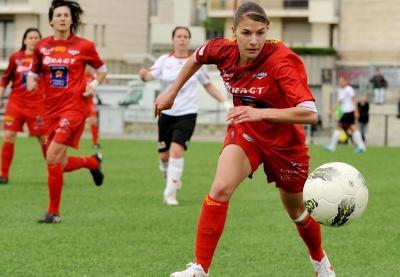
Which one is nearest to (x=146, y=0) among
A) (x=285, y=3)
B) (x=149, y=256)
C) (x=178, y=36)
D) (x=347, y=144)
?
(x=285, y=3)

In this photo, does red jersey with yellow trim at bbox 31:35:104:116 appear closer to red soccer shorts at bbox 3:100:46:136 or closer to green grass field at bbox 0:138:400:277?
green grass field at bbox 0:138:400:277

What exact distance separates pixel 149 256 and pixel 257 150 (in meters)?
2.01

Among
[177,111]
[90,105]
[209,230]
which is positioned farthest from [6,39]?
[209,230]

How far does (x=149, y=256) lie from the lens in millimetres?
8898

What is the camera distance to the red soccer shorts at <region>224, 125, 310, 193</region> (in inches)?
287

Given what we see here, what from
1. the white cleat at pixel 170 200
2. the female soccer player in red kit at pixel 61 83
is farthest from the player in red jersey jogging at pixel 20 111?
the female soccer player in red kit at pixel 61 83

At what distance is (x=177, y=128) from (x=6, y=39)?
157ft

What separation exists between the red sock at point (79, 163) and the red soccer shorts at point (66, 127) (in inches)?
94.6

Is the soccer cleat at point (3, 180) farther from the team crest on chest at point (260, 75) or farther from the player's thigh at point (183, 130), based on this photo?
the team crest on chest at point (260, 75)

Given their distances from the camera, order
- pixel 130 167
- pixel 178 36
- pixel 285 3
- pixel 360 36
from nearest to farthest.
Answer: pixel 178 36, pixel 130 167, pixel 360 36, pixel 285 3

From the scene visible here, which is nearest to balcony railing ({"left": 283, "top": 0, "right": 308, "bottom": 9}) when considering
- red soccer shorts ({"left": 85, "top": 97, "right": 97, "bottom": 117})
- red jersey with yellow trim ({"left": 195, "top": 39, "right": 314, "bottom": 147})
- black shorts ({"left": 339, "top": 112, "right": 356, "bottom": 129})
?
black shorts ({"left": 339, "top": 112, "right": 356, "bottom": 129})

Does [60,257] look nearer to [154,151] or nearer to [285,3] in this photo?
[154,151]

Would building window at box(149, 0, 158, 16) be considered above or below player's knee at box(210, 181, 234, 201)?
above

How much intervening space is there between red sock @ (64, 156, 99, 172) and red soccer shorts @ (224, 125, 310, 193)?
21.4 feet
